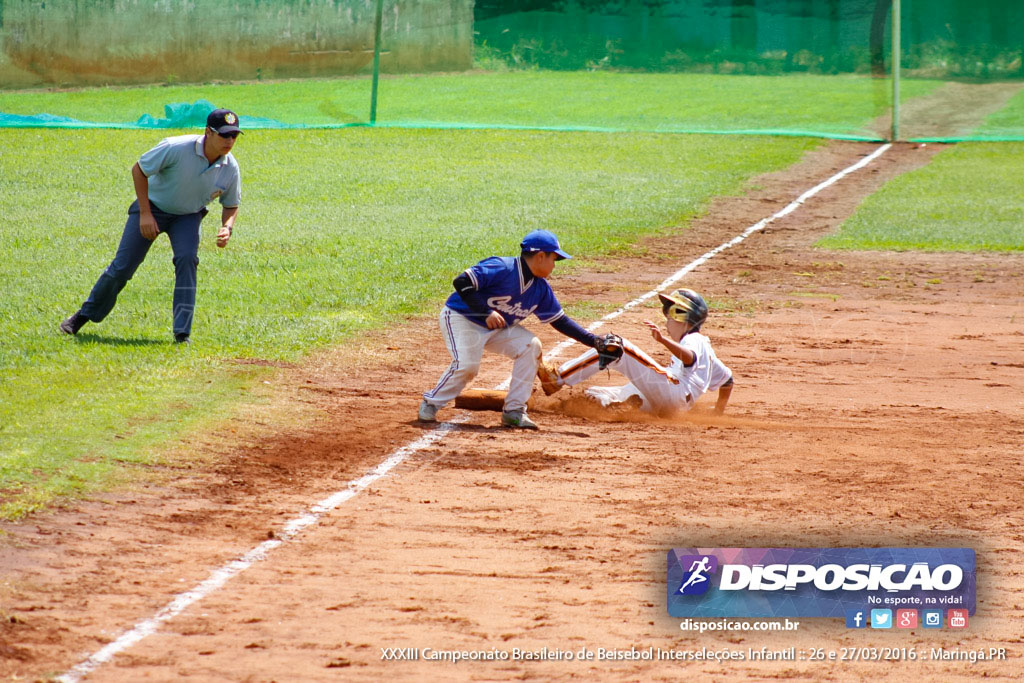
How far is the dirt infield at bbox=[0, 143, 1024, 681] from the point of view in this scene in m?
5.22

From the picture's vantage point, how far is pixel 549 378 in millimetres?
9062

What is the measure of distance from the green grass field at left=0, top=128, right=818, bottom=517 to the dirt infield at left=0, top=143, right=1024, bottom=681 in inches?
26.1

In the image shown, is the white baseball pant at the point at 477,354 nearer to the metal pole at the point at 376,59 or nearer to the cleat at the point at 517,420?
the cleat at the point at 517,420

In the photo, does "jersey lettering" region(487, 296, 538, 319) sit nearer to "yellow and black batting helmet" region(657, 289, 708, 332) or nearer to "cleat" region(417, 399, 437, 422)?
"cleat" region(417, 399, 437, 422)

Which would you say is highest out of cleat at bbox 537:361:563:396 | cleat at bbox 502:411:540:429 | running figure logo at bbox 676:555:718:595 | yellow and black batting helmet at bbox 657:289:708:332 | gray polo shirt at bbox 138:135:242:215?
gray polo shirt at bbox 138:135:242:215

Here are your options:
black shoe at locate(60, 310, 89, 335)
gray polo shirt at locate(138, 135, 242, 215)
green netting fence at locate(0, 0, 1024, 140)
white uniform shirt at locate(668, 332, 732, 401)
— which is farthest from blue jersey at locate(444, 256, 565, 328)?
green netting fence at locate(0, 0, 1024, 140)

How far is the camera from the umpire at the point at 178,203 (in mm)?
9625

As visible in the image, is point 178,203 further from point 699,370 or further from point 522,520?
point 522,520

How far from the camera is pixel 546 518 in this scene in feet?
22.3

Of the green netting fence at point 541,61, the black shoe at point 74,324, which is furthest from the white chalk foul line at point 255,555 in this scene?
the green netting fence at point 541,61

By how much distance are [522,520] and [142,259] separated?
4740mm

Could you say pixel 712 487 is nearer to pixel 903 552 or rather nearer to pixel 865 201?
pixel 903 552

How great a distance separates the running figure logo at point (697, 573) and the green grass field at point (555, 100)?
2234 cm

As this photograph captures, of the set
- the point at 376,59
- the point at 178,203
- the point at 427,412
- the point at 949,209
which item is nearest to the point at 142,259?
the point at 178,203
